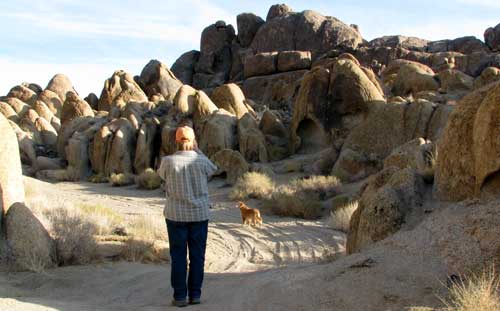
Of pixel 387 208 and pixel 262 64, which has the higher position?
pixel 262 64

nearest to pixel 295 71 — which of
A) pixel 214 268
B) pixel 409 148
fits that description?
pixel 409 148

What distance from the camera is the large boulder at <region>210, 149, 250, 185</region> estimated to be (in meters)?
22.0

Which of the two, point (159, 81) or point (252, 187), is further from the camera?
point (159, 81)

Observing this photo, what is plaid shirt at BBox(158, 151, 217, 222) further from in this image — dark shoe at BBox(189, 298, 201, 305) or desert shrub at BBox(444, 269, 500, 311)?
desert shrub at BBox(444, 269, 500, 311)

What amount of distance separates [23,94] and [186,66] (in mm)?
22527

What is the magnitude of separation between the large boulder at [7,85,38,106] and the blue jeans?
4487 centimetres

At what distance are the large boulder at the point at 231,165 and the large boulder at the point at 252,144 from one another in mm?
2259

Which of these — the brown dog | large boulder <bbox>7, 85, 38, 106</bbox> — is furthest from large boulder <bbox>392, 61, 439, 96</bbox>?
large boulder <bbox>7, 85, 38, 106</bbox>

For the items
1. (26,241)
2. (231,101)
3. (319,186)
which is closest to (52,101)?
(231,101)

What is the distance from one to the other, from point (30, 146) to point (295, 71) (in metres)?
26.1

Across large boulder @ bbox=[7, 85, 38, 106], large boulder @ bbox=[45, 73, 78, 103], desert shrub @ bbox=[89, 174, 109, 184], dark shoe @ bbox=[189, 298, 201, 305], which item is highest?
large boulder @ bbox=[45, 73, 78, 103]

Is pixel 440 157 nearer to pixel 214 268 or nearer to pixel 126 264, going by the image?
pixel 214 268

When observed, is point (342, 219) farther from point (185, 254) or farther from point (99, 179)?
point (99, 179)

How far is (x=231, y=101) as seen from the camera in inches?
1129
